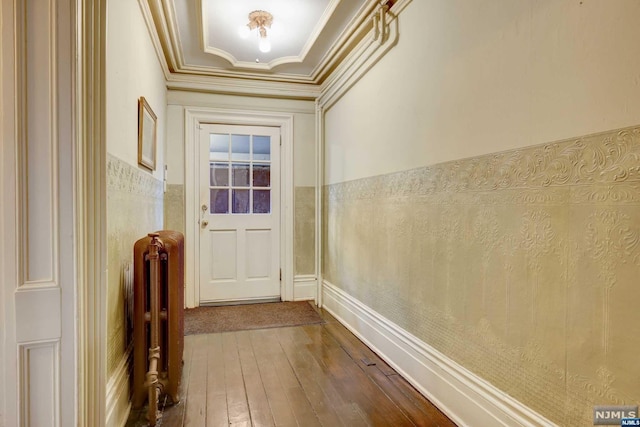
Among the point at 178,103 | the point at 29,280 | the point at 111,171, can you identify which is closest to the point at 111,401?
the point at 29,280

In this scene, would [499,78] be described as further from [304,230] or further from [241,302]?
[241,302]

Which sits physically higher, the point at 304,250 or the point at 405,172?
the point at 405,172

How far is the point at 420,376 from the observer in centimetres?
188

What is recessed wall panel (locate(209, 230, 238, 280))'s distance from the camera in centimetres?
354

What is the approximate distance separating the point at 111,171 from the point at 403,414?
177 centimetres

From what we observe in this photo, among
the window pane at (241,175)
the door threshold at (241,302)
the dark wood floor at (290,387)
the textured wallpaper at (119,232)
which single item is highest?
the window pane at (241,175)

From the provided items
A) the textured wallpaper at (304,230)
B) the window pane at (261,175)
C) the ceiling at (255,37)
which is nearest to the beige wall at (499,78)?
the ceiling at (255,37)

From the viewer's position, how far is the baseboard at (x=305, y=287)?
3.72m

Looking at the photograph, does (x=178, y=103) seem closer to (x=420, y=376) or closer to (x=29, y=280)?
(x=29, y=280)

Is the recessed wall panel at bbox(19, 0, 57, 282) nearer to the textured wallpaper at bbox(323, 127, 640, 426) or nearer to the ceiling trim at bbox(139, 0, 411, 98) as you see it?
the ceiling trim at bbox(139, 0, 411, 98)

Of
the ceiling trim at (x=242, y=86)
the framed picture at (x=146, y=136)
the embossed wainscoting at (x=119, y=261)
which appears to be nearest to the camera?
the embossed wainscoting at (x=119, y=261)

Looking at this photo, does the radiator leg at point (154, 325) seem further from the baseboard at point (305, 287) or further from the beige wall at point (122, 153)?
the baseboard at point (305, 287)

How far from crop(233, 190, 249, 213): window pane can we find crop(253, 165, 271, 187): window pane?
0.49 ft

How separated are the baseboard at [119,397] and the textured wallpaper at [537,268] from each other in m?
1.52
